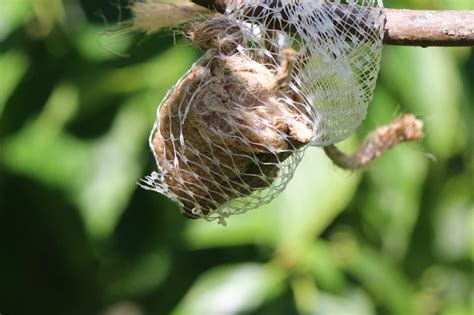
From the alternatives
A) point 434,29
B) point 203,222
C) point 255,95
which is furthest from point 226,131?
point 203,222

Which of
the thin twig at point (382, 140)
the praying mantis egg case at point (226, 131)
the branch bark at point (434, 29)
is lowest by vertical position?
the thin twig at point (382, 140)

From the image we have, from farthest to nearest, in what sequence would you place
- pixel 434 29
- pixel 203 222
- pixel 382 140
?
pixel 203 222 → pixel 382 140 → pixel 434 29

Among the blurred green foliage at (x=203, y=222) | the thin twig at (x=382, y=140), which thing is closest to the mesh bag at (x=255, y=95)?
the thin twig at (x=382, y=140)

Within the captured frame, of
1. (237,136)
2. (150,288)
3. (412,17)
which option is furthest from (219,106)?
(150,288)

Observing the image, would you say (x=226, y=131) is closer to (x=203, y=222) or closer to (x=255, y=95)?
(x=255, y=95)

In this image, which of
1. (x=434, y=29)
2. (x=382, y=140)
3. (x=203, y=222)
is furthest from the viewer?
(x=203, y=222)

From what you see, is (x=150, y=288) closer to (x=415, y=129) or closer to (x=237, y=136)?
(x=415, y=129)

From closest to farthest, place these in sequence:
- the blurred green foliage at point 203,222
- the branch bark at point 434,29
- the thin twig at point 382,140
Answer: the branch bark at point 434,29 < the thin twig at point 382,140 < the blurred green foliage at point 203,222

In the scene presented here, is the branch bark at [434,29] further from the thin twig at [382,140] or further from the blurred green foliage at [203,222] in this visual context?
the blurred green foliage at [203,222]

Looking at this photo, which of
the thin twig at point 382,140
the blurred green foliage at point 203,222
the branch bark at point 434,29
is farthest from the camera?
the blurred green foliage at point 203,222
